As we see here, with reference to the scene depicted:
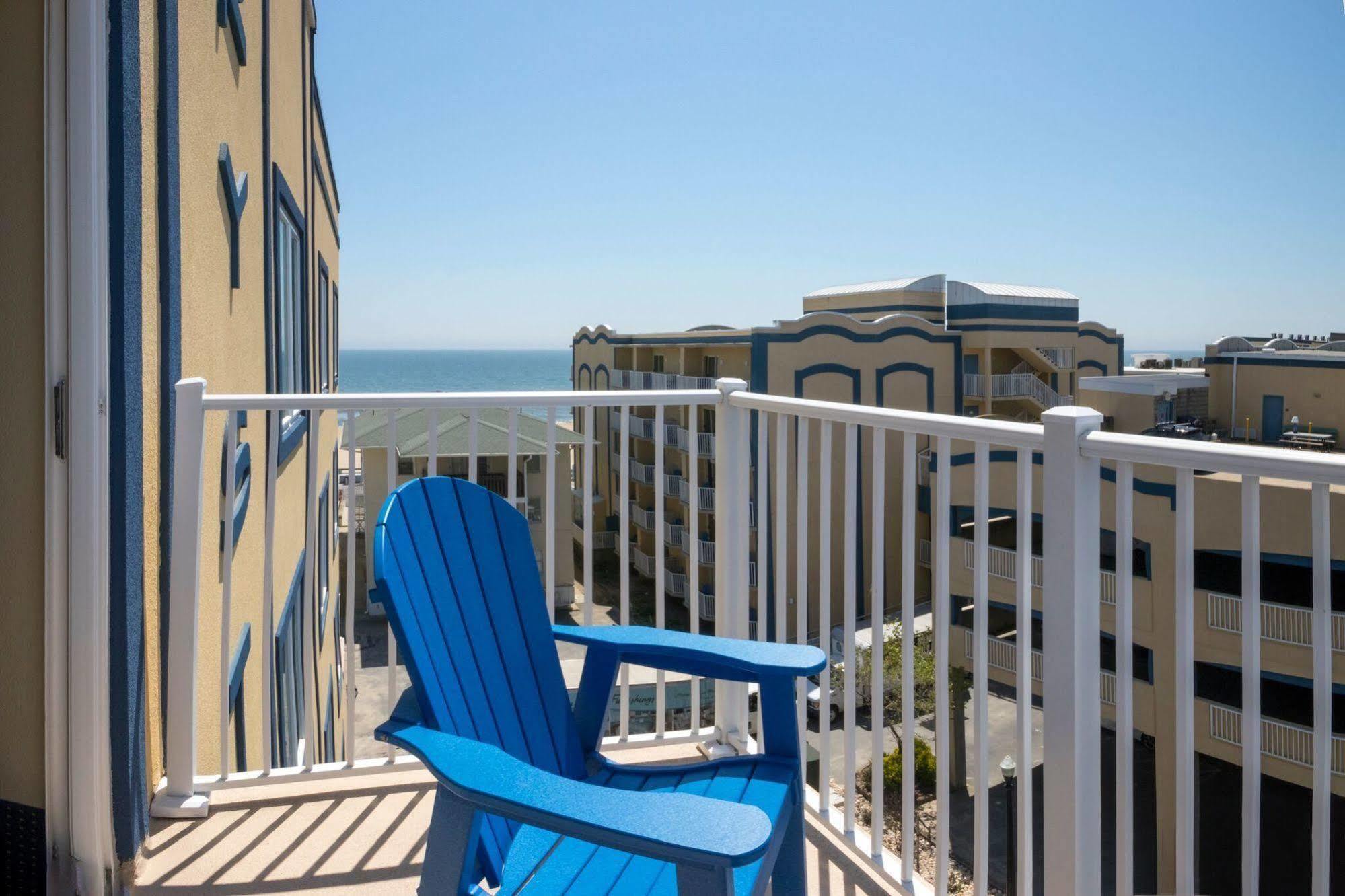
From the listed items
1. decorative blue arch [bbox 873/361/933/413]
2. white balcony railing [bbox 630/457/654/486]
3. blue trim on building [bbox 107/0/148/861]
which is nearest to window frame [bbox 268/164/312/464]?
blue trim on building [bbox 107/0/148/861]

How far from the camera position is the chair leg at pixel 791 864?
4.97ft

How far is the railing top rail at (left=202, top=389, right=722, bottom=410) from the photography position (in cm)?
222

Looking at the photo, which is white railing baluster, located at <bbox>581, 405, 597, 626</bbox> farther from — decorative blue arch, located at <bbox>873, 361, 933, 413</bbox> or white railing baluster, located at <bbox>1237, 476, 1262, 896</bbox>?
decorative blue arch, located at <bbox>873, 361, 933, 413</bbox>

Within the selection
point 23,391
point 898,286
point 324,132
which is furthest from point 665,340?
point 23,391

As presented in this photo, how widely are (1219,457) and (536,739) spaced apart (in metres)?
1.18

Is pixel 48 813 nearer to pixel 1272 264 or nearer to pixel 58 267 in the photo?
pixel 58 267

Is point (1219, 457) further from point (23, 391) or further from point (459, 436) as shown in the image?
point (459, 436)

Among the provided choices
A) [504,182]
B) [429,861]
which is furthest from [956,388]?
[504,182]

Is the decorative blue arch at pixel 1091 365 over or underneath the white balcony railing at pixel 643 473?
over

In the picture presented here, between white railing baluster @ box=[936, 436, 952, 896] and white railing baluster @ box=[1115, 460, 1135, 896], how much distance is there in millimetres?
372

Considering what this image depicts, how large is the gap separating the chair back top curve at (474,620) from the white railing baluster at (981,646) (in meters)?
0.75

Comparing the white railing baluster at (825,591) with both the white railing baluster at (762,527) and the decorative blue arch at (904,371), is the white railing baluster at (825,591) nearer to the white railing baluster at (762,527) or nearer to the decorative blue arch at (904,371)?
the white railing baluster at (762,527)

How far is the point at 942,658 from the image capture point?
1885mm

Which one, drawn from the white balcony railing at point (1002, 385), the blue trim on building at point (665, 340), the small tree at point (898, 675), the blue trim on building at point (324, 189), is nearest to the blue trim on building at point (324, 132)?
the blue trim on building at point (324, 189)
